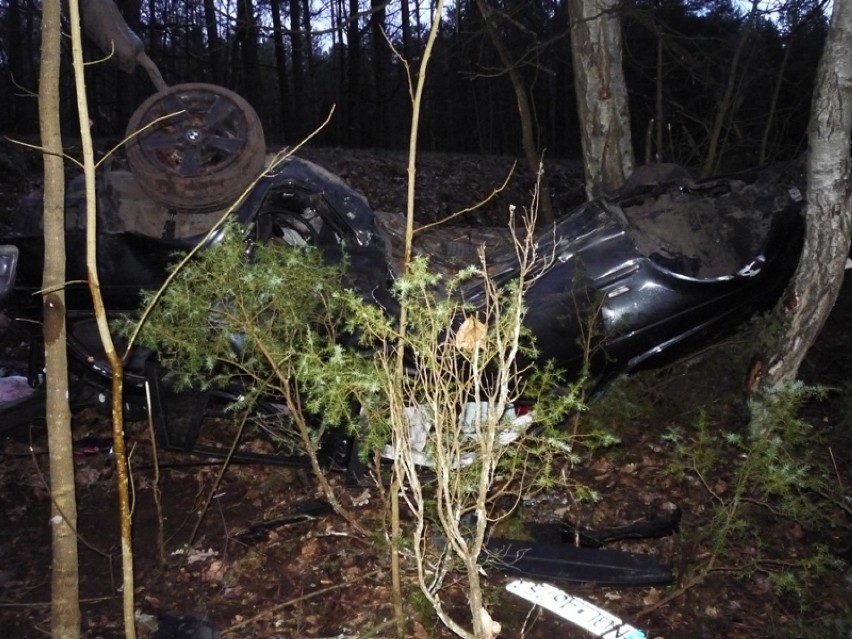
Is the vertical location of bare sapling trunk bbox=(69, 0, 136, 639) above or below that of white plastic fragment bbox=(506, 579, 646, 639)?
above

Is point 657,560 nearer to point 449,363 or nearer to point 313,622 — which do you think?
point 313,622

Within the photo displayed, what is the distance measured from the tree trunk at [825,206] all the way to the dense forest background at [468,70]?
2.01m

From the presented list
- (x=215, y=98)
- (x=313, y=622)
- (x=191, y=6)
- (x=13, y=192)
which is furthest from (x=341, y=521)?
(x=191, y=6)

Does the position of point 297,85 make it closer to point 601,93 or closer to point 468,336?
point 601,93

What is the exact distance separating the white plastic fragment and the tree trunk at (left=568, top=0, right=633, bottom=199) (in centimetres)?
353

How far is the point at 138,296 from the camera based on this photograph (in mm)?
4395

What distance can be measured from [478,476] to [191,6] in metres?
21.2

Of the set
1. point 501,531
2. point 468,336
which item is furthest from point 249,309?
point 501,531

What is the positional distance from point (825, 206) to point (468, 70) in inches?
576

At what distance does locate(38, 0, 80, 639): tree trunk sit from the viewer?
250 cm

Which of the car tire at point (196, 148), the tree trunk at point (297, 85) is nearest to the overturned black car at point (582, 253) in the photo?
the car tire at point (196, 148)

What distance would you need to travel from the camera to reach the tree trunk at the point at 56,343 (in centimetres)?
250

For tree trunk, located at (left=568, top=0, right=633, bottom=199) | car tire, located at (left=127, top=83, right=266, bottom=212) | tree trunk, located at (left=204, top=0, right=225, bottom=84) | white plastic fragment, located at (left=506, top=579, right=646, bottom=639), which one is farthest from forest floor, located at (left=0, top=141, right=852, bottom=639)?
tree trunk, located at (left=204, top=0, right=225, bottom=84)

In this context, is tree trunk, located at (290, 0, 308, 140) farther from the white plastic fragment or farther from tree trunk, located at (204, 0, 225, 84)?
the white plastic fragment
